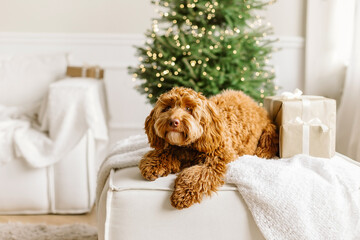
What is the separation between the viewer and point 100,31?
3326mm

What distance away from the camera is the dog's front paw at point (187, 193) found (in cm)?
125

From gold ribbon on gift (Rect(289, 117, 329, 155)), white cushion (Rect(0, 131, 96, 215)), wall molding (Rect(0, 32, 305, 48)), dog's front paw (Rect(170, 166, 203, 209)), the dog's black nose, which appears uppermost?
wall molding (Rect(0, 32, 305, 48))

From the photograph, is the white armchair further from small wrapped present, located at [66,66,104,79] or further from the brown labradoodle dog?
the brown labradoodle dog

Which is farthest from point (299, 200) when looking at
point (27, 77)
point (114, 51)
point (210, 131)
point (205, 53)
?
point (114, 51)

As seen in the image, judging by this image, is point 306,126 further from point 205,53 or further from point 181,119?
point 205,53

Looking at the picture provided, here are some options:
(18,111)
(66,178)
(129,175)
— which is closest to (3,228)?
(66,178)

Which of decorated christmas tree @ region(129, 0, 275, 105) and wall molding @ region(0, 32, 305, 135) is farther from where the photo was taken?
wall molding @ region(0, 32, 305, 135)

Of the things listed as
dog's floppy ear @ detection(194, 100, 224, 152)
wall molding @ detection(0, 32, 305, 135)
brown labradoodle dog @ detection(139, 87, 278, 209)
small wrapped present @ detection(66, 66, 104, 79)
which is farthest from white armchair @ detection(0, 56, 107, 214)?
dog's floppy ear @ detection(194, 100, 224, 152)

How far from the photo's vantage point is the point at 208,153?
4.45 feet

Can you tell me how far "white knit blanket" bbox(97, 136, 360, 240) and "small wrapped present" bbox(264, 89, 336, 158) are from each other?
20 cm

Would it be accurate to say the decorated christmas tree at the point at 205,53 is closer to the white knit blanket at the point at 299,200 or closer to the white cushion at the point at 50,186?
the white cushion at the point at 50,186

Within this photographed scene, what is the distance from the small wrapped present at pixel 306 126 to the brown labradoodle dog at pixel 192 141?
0.14 metres

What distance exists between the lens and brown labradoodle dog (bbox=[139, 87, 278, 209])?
125cm

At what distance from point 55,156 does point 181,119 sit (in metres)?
1.31
